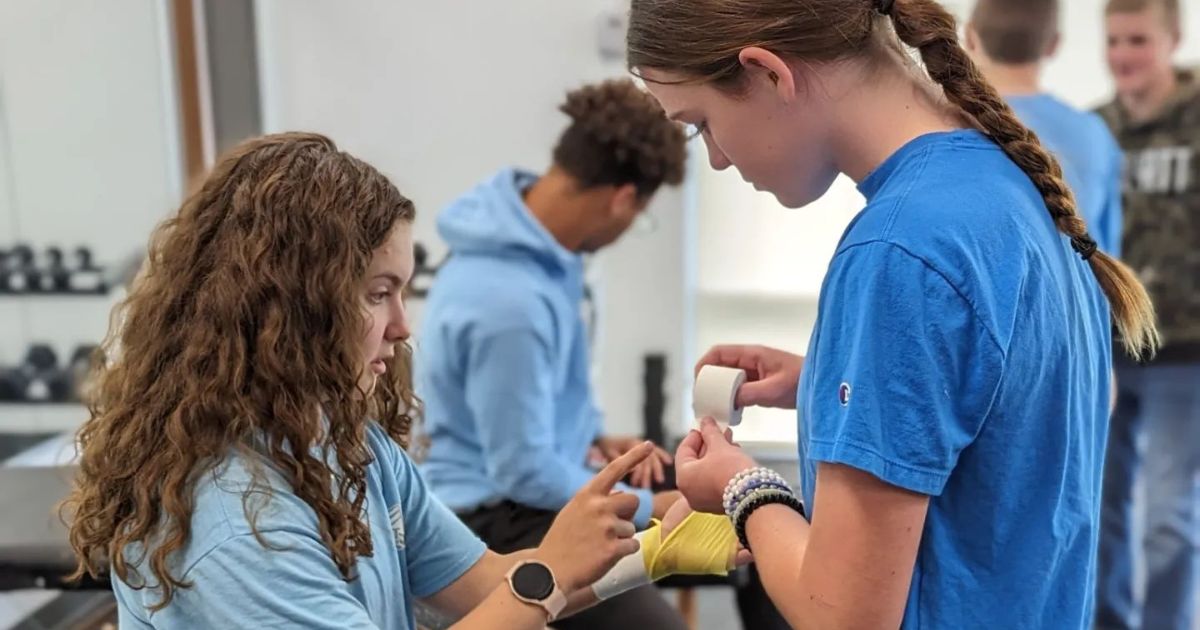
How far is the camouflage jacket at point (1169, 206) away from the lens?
7.39 ft

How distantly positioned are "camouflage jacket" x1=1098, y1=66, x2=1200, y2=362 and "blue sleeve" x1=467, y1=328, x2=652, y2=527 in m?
1.42

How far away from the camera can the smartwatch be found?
1.00 meters

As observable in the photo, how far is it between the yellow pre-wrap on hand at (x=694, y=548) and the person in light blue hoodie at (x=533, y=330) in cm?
36

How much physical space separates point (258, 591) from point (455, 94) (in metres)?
2.21

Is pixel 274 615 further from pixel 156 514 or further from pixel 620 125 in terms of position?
pixel 620 125

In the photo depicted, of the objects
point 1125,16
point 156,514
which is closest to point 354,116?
point 1125,16

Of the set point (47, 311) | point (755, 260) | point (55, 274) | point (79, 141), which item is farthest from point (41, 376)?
point (755, 260)

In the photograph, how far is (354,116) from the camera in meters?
2.88

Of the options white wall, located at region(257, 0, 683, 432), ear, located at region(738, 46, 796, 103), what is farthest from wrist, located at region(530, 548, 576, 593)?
white wall, located at region(257, 0, 683, 432)

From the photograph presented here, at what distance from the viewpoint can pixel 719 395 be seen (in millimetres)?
1040

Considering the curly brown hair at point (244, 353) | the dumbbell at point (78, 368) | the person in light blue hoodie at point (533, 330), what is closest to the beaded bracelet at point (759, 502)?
the curly brown hair at point (244, 353)

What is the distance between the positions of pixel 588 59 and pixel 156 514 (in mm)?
2179

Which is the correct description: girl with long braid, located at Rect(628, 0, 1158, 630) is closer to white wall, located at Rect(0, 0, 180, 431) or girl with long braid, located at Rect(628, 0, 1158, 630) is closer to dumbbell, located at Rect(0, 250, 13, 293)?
white wall, located at Rect(0, 0, 180, 431)

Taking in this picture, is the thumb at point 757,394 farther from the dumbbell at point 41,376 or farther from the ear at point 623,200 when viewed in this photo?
the dumbbell at point 41,376
